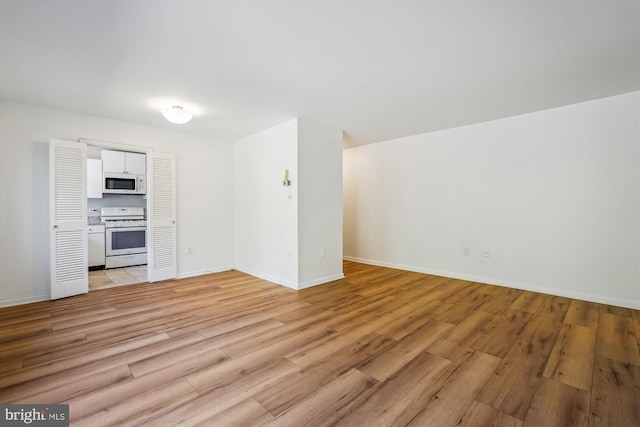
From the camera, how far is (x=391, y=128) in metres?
4.60

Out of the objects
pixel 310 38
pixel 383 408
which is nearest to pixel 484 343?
pixel 383 408

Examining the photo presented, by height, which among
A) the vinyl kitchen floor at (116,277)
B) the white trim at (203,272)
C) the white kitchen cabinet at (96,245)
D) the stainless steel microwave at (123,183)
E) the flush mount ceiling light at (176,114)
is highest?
the flush mount ceiling light at (176,114)

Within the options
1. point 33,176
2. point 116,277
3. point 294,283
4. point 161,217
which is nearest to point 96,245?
point 116,277

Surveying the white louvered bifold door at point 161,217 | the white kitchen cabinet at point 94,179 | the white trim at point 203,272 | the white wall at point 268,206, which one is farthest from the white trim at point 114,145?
the white trim at point 203,272

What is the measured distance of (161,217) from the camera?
4.49 meters

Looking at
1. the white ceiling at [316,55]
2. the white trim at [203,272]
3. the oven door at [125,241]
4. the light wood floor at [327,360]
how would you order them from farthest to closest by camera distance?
1. the oven door at [125,241]
2. the white trim at [203,272]
3. the white ceiling at [316,55]
4. the light wood floor at [327,360]

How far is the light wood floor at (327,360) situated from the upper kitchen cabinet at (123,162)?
285 centimetres

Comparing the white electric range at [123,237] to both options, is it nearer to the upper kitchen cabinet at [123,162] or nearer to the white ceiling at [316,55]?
the upper kitchen cabinet at [123,162]

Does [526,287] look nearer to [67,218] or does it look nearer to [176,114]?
[176,114]

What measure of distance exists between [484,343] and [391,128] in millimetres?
3335

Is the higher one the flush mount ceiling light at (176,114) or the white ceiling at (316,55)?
the white ceiling at (316,55)

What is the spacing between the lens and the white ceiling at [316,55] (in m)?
1.82

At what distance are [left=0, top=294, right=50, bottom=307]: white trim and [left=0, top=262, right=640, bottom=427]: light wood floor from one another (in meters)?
0.18

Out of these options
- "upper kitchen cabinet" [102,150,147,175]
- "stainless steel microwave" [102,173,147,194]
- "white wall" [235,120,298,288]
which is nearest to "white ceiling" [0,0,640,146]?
"white wall" [235,120,298,288]
